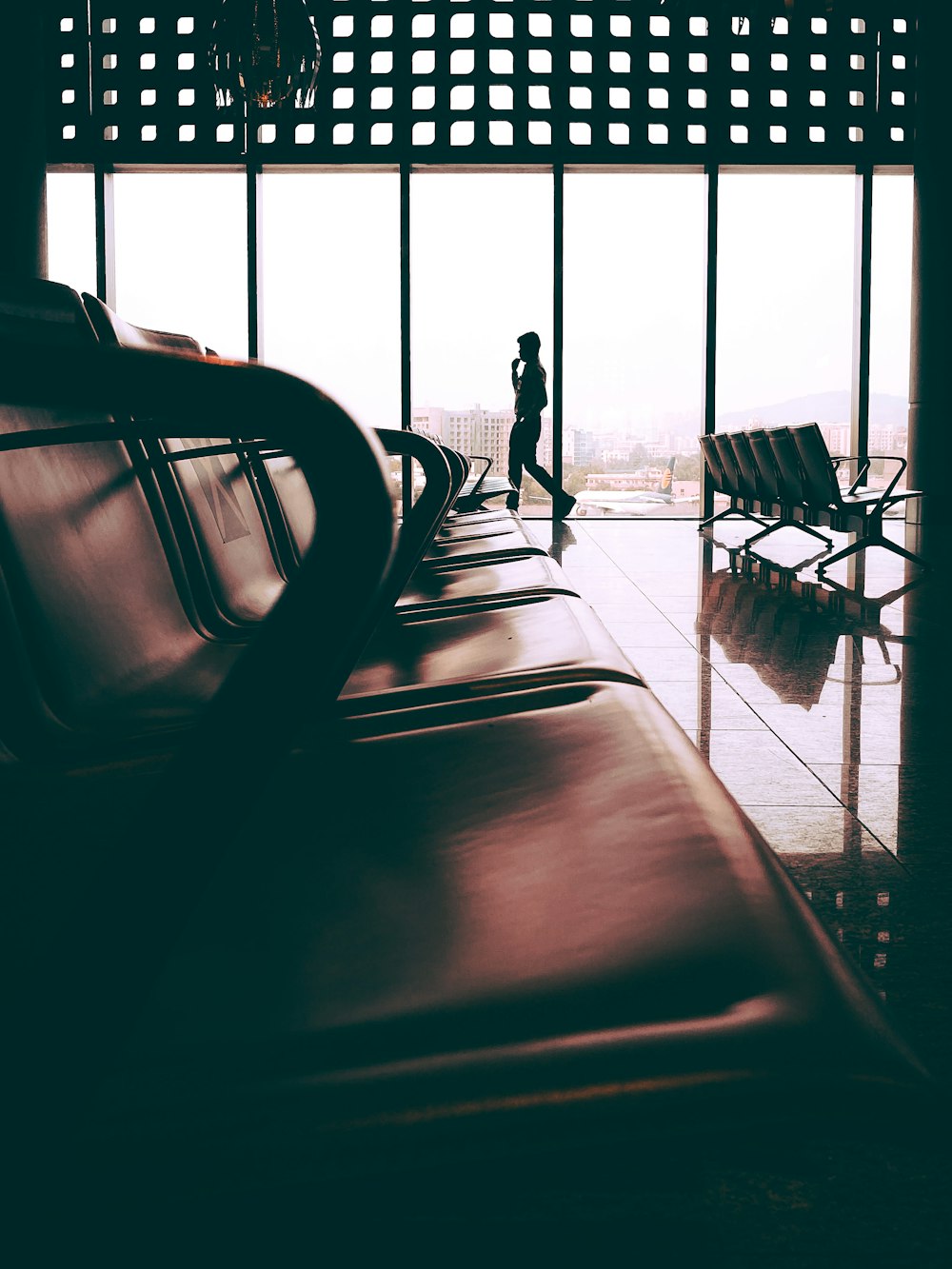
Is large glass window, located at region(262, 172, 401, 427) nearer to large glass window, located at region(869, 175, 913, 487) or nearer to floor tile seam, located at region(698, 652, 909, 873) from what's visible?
large glass window, located at region(869, 175, 913, 487)

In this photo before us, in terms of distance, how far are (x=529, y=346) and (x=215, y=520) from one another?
6.94 m

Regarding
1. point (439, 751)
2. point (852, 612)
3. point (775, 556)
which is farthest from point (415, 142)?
point (439, 751)

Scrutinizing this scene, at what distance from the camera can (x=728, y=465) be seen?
7762 millimetres

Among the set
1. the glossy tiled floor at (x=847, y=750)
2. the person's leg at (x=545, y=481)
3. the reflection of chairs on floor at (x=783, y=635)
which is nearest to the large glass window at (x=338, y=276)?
the person's leg at (x=545, y=481)

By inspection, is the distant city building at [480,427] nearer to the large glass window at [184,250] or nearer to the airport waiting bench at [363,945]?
the large glass window at [184,250]

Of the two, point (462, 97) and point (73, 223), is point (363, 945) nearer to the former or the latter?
point (462, 97)

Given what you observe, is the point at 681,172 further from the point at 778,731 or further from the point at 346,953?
the point at 346,953

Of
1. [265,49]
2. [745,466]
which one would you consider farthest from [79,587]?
[745,466]

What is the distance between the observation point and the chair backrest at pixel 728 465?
7.46 metres

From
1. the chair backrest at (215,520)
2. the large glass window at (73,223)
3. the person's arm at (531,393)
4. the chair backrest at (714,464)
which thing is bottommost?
the chair backrest at (215,520)

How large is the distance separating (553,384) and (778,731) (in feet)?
23.6

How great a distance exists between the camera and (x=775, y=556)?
6531mm

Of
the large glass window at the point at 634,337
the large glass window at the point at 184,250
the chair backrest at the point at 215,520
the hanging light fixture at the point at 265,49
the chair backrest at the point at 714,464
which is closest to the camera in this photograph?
the chair backrest at the point at 215,520

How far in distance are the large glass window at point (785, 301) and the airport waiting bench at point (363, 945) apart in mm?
9168
